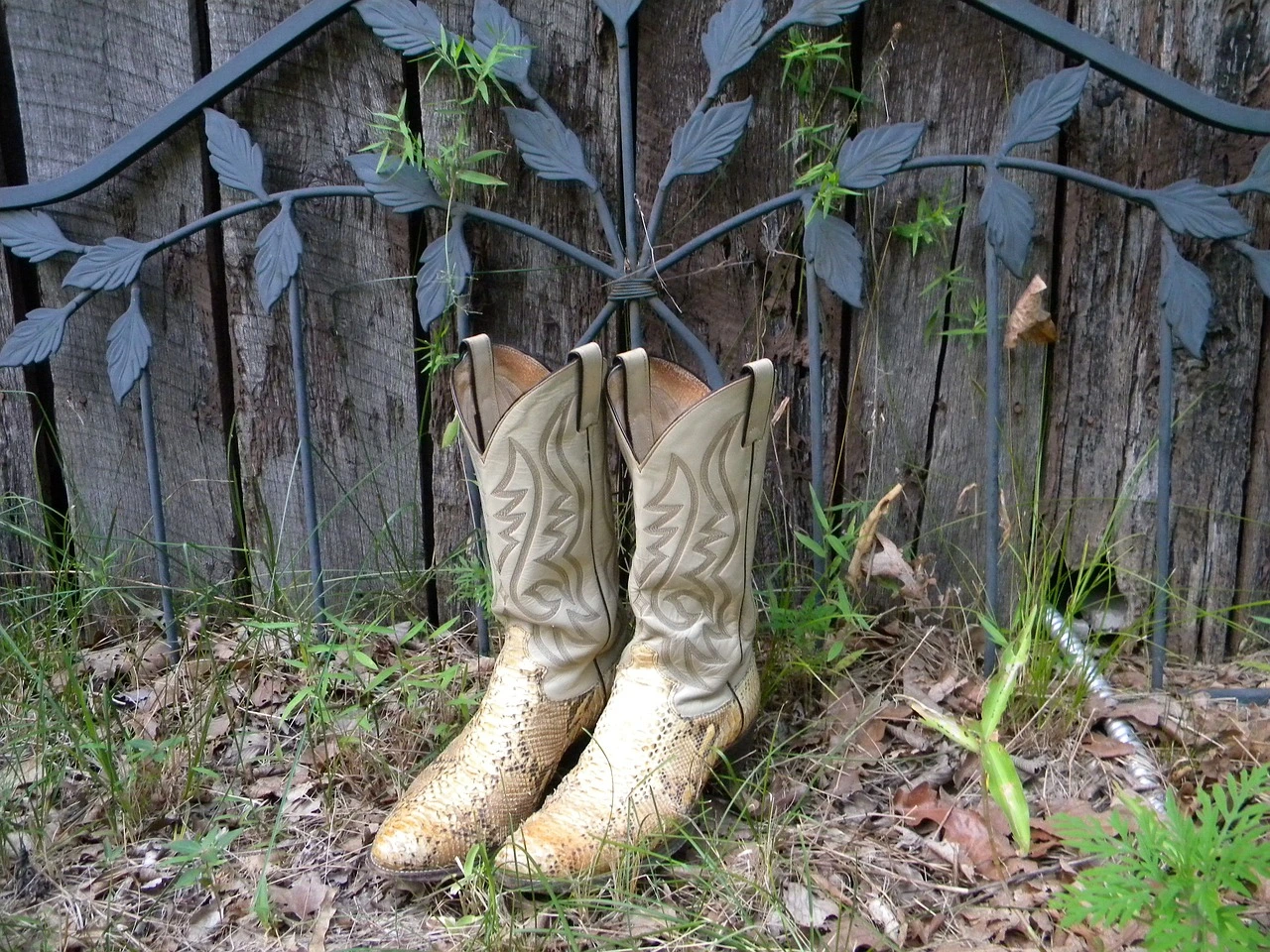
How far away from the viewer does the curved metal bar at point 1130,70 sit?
1485mm

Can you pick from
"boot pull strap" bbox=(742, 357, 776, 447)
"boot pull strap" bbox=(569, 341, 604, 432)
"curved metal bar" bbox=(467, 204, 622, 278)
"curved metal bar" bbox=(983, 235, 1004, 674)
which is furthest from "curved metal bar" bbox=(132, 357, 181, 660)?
"curved metal bar" bbox=(983, 235, 1004, 674)

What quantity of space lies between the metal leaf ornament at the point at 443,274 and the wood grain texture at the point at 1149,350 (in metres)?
0.95

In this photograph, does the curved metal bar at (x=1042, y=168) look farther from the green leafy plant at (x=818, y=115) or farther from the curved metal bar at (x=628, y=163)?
the curved metal bar at (x=628, y=163)

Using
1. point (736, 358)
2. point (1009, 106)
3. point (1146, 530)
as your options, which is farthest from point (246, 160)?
point (1146, 530)

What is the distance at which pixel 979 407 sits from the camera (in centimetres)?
171

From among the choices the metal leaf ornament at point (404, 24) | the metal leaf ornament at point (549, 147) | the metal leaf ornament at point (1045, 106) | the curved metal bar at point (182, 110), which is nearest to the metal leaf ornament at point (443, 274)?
the metal leaf ornament at point (549, 147)

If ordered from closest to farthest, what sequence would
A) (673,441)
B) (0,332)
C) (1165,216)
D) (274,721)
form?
(673,441)
(1165,216)
(274,721)
(0,332)

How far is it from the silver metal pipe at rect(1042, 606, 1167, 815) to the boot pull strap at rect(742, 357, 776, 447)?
0.54m

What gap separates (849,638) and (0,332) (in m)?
1.60

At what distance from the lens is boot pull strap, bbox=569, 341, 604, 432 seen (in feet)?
4.56

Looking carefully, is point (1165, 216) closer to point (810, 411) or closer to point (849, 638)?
point (810, 411)

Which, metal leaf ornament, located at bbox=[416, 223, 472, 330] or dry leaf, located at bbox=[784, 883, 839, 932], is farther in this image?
metal leaf ornament, located at bbox=[416, 223, 472, 330]

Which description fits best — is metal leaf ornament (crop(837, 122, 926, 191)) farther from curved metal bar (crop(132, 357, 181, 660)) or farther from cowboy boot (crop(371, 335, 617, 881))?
curved metal bar (crop(132, 357, 181, 660))

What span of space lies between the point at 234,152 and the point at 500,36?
0.47 metres
